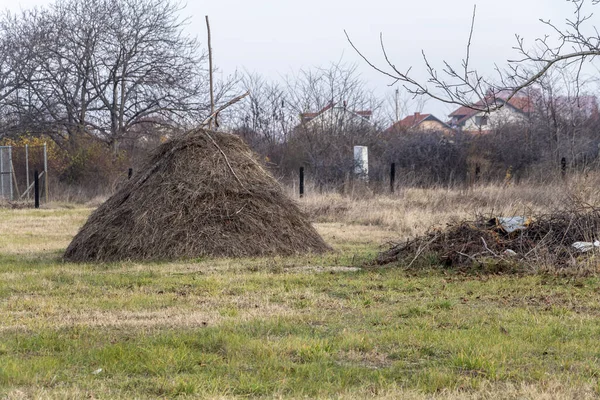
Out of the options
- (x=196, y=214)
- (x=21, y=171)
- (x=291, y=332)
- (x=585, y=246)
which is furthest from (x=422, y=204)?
(x=21, y=171)

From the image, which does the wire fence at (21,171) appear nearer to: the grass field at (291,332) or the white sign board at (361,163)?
the white sign board at (361,163)

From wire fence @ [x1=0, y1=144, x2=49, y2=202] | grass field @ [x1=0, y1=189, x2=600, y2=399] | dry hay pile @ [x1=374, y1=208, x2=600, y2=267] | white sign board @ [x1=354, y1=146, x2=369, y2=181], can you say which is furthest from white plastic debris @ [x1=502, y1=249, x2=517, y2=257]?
wire fence @ [x1=0, y1=144, x2=49, y2=202]

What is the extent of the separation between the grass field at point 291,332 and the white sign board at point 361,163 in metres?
16.6

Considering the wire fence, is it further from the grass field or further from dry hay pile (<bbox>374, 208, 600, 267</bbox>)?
dry hay pile (<bbox>374, 208, 600, 267</bbox>)

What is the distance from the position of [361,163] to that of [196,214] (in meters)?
16.9

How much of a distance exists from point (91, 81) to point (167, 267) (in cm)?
2596

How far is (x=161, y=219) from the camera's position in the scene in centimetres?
1148

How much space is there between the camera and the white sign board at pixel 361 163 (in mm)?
27531

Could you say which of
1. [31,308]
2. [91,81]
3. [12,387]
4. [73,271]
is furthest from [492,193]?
[91,81]

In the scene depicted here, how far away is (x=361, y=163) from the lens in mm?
27906

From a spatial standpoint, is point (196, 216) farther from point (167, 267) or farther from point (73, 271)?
point (73, 271)

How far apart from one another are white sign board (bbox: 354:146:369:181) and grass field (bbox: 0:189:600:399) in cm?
1663

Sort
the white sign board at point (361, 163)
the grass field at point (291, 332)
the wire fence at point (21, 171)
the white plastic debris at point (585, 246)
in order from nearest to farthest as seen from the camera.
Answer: the grass field at point (291, 332), the white plastic debris at point (585, 246), the white sign board at point (361, 163), the wire fence at point (21, 171)

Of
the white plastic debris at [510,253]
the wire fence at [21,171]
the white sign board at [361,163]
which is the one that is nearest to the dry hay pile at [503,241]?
the white plastic debris at [510,253]
